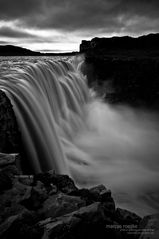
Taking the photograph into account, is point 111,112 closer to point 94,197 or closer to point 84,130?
point 84,130

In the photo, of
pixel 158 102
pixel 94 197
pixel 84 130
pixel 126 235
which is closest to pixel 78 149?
pixel 84 130

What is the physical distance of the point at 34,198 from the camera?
4.41m

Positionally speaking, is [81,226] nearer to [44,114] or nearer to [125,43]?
[44,114]

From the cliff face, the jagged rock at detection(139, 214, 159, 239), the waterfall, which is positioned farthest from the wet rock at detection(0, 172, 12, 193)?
the cliff face

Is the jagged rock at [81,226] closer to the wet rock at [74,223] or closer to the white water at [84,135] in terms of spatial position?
the wet rock at [74,223]

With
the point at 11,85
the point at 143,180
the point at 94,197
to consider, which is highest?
the point at 11,85

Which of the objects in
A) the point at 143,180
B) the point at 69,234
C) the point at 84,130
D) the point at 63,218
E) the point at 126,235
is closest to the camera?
the point at 69,234

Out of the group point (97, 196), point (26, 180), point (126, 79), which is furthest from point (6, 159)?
point (126, 79)

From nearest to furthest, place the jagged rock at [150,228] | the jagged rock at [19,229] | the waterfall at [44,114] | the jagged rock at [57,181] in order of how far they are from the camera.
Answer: the jagged rock at [19,229], the jagged rock at [150,228], the jagged rock at [57,181], the waterfall at [44,114]

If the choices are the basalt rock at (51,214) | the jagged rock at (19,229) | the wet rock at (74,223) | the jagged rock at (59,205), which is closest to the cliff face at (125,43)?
the basalt rock at (51,214)

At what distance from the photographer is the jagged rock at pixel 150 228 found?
3.51m

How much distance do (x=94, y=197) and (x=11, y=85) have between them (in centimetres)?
604

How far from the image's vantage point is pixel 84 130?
15047 millimetres

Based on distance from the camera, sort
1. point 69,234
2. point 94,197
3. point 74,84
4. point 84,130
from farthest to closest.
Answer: point 74,84
point 84,130
point 94,197
point 69,234
